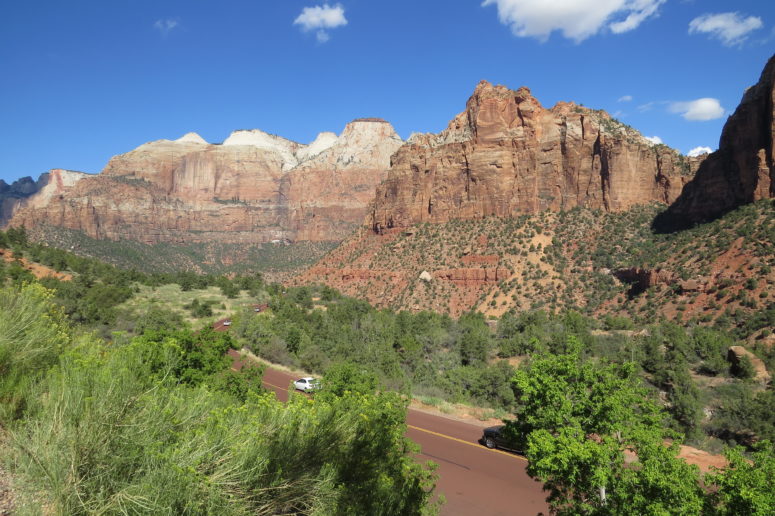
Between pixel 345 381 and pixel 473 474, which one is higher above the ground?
pixel 345 381

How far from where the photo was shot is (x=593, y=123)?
258 feet

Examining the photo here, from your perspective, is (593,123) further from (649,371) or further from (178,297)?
(178,297)

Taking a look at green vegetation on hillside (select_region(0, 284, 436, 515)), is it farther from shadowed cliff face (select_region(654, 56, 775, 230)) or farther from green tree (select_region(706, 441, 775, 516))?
shadowed cliff face (select_region(654, 56, 775, 230))

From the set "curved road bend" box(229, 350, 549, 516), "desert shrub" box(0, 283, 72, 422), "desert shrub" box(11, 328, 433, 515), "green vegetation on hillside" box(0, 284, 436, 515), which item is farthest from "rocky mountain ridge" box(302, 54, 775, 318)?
"desert shrub" box(0, 283, 72, 422)

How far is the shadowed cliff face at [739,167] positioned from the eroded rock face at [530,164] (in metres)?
7.86

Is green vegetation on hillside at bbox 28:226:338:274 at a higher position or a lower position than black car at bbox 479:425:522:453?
higher

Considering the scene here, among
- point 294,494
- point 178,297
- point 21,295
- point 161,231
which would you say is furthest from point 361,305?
point 161,231

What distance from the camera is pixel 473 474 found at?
43.1ft

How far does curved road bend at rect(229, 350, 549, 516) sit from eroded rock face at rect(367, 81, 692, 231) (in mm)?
68668

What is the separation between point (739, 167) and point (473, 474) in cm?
6500

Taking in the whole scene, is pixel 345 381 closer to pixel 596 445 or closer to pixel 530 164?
pixel 596 445

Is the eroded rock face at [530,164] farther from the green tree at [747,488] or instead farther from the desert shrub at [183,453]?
the desert shrub at [183,453]

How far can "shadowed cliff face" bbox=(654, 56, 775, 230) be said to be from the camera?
52.3m

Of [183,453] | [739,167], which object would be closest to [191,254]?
[739,167]
